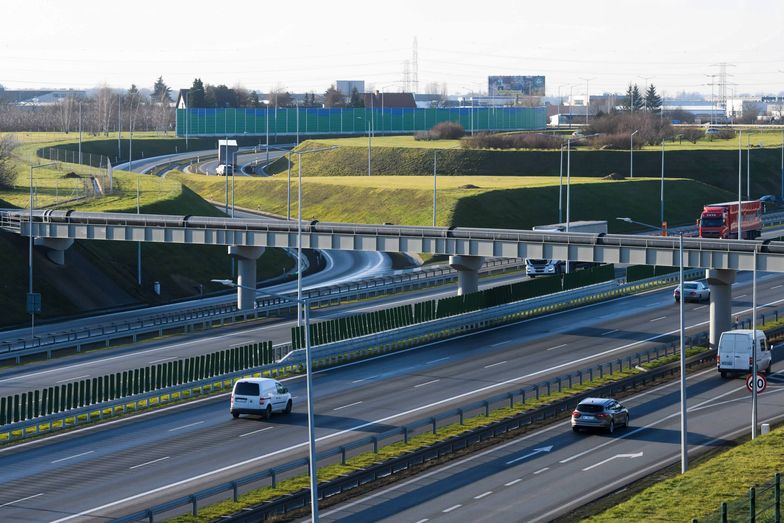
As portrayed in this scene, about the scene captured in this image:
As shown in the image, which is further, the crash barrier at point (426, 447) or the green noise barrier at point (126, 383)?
the green noise barrier at point (126, 383)

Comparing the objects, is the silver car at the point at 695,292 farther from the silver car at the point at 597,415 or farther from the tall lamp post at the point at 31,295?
the tall lamp post at the point at 31,295

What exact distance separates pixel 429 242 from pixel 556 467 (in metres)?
38.8

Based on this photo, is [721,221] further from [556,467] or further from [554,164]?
[556,467]

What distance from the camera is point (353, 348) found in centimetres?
6900

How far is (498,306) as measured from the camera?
8219cm

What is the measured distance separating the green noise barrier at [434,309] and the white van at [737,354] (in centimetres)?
1939

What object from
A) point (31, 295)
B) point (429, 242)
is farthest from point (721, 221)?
point (31, 295)

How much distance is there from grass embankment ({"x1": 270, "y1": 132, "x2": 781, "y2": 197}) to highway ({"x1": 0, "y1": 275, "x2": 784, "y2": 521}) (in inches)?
3530

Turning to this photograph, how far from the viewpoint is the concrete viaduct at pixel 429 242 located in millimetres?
71812

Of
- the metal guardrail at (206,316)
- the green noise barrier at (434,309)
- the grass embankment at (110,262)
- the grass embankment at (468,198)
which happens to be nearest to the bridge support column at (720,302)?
the green noise barrier at (434,309)

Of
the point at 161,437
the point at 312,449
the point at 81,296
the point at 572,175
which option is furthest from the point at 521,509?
the point at 572,175

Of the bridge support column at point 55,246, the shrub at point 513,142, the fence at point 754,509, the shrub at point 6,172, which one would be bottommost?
the fence at point 754,509

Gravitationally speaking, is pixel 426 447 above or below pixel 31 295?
below

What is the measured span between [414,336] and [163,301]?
83.9ft
